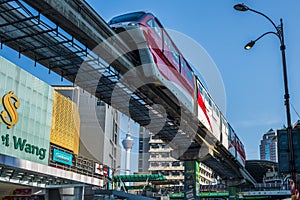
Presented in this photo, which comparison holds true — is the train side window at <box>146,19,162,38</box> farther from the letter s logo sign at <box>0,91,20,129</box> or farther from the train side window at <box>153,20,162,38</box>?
the letter s logo sign at <box>0,91,20,129</box>

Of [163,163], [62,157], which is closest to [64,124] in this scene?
[62,157]

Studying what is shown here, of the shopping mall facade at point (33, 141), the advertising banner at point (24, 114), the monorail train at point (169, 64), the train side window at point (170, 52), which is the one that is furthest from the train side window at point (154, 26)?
the advertising banner at point (24, 114)

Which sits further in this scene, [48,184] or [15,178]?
[48,184]

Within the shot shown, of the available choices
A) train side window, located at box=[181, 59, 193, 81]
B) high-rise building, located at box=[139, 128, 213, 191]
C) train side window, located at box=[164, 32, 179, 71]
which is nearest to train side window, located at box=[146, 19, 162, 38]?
train side window, located at box=[164, 32, 179, 71]

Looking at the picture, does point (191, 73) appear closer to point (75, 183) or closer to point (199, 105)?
point (199, 105)

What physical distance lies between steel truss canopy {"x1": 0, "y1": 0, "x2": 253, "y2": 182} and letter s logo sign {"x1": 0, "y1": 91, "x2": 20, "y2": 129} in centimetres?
1561

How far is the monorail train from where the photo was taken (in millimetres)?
20719

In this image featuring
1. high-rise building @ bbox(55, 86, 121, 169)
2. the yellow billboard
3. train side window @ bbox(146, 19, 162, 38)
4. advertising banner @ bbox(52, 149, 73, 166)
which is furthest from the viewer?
high-rise building @ bbox(55, 86, 121, 169)

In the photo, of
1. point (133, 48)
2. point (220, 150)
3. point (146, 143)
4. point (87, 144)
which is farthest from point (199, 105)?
point (146, 143)

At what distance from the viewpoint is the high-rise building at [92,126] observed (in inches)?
3088

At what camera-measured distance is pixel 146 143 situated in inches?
5866

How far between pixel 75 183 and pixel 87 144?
1507 inches

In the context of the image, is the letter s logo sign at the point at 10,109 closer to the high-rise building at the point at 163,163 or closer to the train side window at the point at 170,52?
the train side window at the point at 170,52

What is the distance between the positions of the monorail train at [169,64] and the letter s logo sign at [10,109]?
18.2 metres
